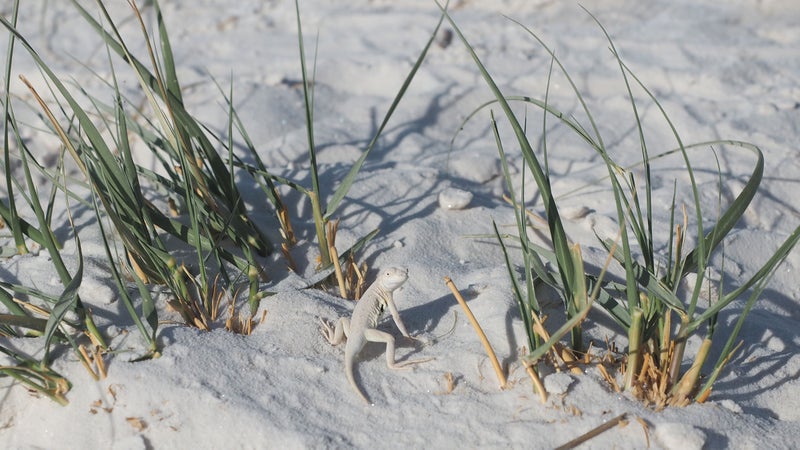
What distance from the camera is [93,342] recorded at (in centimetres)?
178

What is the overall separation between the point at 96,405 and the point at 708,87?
2.80 meters

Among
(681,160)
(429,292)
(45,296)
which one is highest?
(45,296)

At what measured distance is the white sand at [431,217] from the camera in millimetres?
1654

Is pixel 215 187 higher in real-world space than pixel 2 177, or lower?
higher

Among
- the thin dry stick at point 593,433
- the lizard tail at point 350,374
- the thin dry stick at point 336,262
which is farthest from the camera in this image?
the thin dry stick at point 336,262

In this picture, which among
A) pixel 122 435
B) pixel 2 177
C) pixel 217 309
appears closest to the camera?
pixel 122 435

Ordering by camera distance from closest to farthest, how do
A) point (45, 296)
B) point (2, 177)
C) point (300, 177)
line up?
point (45, 296) → point (300, 177) → point (2, 177)

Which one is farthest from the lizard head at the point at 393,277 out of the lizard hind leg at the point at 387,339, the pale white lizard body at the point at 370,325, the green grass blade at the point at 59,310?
the green grass blade at the point at 59,310

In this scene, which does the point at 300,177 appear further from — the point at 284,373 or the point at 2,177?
the point at 2,177

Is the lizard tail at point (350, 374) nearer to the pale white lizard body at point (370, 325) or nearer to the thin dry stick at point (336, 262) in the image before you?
the pale white lizard body at point (370, 325)

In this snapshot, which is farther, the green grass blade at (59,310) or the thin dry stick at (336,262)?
the thin dry stick at (336,262)

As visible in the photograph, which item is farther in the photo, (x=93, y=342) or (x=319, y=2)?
(x=319, y=2)

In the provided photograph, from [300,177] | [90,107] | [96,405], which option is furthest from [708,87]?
[96,405]

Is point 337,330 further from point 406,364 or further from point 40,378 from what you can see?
point 40,378
